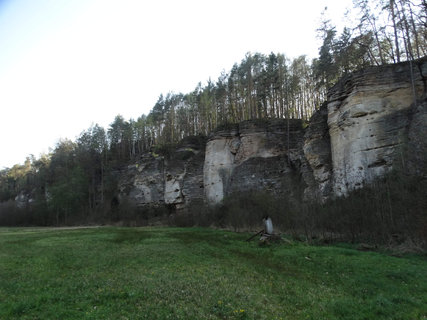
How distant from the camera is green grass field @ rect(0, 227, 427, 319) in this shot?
22.6 feet

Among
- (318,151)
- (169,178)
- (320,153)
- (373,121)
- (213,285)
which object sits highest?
(373,121)

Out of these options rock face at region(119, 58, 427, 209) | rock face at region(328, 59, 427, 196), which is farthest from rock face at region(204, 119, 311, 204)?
rock face at region(328, 59, 427, 196)

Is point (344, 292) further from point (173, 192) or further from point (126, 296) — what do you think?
point (173, 192)

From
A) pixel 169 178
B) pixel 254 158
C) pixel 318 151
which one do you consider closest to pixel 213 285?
pixel 318 151

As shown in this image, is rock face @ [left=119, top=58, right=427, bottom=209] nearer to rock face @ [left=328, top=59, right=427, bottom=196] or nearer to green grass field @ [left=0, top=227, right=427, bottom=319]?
rock face @ [left=328, top=59, right=427, bottom=196]

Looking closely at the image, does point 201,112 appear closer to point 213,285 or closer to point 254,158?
point 254,158

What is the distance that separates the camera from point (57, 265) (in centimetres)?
1246

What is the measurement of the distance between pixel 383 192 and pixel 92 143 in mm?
66180

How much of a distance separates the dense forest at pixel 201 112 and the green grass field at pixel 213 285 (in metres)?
21.9

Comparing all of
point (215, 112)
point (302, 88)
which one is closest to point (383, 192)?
point (302, 88)

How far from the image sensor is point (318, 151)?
2919 centimetres

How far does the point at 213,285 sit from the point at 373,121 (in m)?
20.9

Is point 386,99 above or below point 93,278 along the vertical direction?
above

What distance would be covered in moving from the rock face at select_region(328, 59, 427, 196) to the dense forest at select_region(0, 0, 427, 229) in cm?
458
